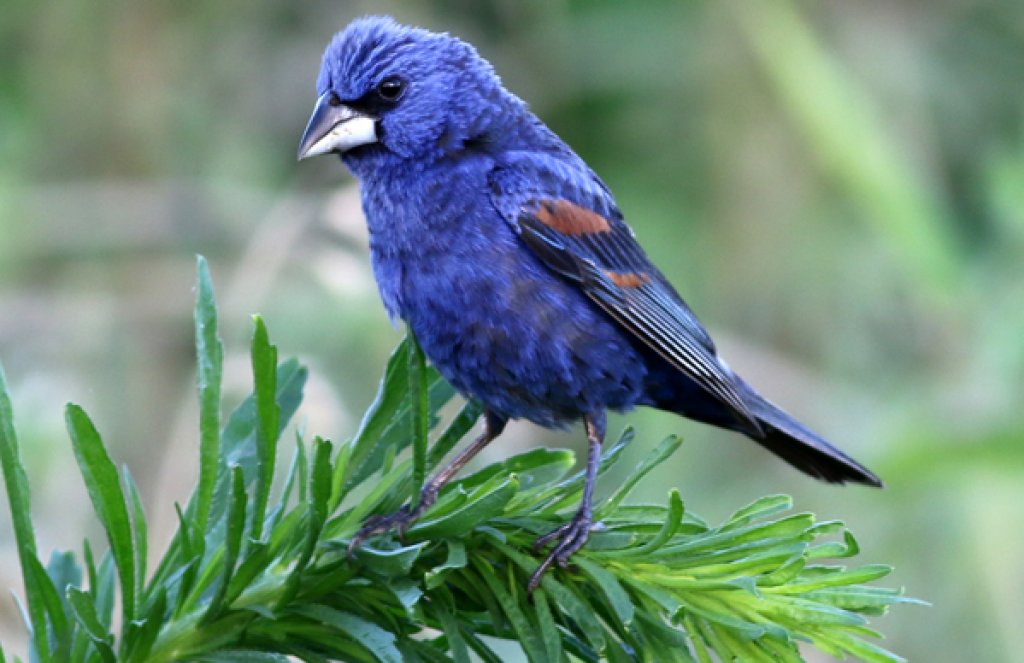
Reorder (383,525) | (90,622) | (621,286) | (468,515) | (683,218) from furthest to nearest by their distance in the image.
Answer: (683,218) → (621,286) → (383,525) → (468,515) → (90,622)

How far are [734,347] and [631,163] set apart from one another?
706 millimetres

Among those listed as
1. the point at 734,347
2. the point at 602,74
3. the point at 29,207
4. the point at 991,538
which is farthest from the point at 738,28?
the point at 29,207

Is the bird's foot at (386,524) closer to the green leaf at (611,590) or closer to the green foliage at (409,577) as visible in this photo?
the green foliage at (409,577)

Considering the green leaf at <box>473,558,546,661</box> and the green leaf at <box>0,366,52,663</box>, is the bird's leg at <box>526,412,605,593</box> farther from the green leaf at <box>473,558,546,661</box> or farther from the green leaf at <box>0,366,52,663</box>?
the green leaf at <box>0,366,52,663</box>

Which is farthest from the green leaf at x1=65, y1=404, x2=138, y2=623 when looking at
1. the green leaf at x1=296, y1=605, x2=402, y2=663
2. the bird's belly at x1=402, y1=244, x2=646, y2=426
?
the bird's belly at x1=402, y1=244, x2=646, y2=426

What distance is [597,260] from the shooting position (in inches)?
90.2

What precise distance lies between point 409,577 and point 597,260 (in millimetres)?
1187

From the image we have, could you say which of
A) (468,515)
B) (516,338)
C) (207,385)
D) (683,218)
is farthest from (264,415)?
(683,218)

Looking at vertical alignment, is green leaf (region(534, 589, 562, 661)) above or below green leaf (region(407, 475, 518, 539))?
below

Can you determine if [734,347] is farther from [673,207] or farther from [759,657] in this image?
[759,657]

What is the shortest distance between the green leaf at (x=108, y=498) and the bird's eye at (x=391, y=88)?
4.06 feet

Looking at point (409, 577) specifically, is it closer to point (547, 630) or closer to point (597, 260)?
point (547, 630)

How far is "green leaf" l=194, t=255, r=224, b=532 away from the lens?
112 cm

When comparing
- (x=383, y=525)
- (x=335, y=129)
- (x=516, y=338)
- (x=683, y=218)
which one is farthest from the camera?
(x=683, y=218)
